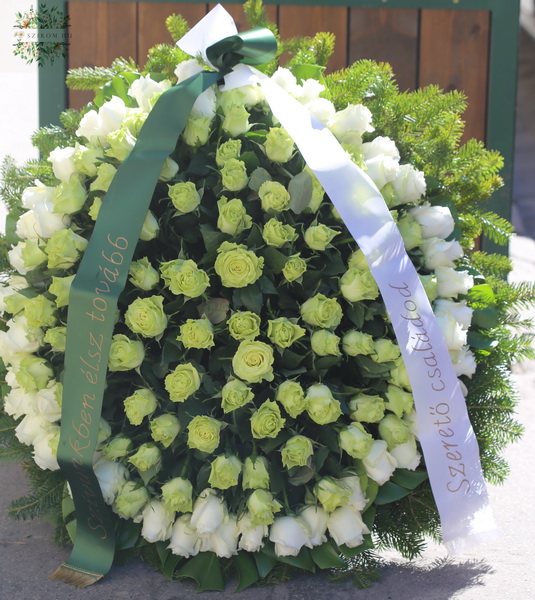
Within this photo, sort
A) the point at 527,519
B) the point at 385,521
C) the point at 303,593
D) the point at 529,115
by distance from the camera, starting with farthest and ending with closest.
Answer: the point at 529,115
the point at 527,519
the point at 385,521
the point at 303,593

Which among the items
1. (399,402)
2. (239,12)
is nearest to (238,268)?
(399,402)

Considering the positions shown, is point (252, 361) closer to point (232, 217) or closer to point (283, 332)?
point (283, 332)

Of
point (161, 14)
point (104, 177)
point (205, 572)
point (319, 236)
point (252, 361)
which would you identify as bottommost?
point (205, 572)

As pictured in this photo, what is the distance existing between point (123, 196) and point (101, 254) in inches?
4.5

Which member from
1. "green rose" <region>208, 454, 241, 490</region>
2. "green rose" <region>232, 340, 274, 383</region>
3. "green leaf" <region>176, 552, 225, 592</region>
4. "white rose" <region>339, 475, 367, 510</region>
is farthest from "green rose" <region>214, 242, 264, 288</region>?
"green leaf" <region>176, 552, 225, 592</region>

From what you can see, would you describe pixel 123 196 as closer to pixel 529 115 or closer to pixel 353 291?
pixel 353 291

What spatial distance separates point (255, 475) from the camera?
1.43 meters

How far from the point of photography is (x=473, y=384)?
1.68 metres

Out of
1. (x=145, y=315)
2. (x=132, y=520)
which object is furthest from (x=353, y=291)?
(x=132, y=520)

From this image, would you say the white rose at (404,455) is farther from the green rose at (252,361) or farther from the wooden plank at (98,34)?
the wooden plank at (98,34)

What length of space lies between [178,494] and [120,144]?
67cm

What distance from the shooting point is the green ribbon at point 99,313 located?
1417 mm

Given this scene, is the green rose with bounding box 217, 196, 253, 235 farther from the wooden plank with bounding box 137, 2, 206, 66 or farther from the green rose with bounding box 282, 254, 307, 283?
the wooden plank with bounding box 137, 2, 206, 66

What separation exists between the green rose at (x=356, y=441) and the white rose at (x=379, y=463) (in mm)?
20
